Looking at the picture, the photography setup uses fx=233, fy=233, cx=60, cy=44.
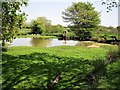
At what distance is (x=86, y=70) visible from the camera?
9.30 meters

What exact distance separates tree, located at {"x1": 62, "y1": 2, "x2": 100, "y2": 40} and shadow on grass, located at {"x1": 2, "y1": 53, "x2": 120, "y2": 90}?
62.4 ft

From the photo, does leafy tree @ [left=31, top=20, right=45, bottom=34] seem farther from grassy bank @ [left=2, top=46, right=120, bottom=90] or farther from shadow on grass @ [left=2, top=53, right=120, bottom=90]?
grassy bank @ [left=2, top=46, right=120, bottom=90]

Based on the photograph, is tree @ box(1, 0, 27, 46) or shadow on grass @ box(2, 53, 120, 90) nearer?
shadow on grass @ box(2, 53, 120, 90)

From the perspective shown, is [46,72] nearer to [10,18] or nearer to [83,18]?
[10,18]

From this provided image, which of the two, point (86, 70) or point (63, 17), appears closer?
point (86, 70)

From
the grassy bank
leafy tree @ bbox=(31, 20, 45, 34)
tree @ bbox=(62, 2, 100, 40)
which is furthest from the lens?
leafy tree @ bbox=(31, 20, 45, 34)

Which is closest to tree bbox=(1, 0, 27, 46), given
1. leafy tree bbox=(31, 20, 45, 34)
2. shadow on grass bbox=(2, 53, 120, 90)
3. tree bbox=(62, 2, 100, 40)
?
shadow on grass bbox=(2, 53, 120, 90)

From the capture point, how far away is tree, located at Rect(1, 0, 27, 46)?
1434 centimetres

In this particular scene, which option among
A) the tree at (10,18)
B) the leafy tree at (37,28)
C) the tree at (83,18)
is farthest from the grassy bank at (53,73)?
the leafy tree at (37,28)

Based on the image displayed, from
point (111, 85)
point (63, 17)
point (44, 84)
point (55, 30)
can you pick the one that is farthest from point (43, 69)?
point (55, 30)

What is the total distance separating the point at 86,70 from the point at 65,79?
4.76ft

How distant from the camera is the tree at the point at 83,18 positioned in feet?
99.9

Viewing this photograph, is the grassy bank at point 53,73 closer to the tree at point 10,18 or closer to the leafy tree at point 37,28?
the tree at point 10,18

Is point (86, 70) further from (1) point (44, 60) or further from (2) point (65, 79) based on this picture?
(1) point (44, 60)
